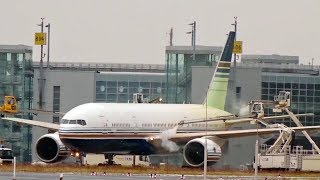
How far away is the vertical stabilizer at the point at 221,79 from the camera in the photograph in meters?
118

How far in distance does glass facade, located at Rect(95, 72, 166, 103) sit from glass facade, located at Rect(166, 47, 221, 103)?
2269 cm

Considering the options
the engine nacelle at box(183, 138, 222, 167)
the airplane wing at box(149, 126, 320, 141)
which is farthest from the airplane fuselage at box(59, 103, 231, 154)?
the engine nacelle at box(183, 138, 222, 167)

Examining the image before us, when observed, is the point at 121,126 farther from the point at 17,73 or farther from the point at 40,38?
the point at 17,73

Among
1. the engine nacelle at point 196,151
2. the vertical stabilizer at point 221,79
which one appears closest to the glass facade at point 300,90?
the vertical stabilizer at point 221,79

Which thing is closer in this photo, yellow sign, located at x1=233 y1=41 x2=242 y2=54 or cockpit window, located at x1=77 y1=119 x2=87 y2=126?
cockpit window, located at x1=77 y1=119 x2=87 y2=126

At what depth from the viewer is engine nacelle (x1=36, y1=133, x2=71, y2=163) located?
353 ft

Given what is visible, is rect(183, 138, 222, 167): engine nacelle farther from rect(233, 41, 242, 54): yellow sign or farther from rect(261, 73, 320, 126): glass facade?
rect(233, 41, 242, 54): yellow sign

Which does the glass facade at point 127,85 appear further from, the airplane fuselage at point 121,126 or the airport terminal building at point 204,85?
the airplane fuselage at point 121,126

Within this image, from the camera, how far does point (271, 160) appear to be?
101312 millimetres

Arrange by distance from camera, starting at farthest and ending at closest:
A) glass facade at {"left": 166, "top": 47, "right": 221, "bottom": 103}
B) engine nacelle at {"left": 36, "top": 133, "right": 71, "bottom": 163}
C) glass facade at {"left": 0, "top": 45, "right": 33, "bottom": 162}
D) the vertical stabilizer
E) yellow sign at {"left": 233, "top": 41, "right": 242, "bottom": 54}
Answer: glass facade at {"left": 0, "top": 45, "right": 33, "bottom": 162} → yellow sign at {"left": 233, "top": 41, "right": 242, "bottom": 54} → glass facade at {"left": 166, "top": 47, "right": 221, "bottom": 103} → the vertical stabilizer → engine nacelle at {"left": 36, "top": 133, "right": 71, "bottom": 163}

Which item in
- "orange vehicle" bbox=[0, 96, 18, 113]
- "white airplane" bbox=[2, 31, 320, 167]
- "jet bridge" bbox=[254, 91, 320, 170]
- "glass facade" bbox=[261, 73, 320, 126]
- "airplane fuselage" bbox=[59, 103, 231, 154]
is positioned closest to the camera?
"jet bridge" bbox=[254, 91, 320, 170]

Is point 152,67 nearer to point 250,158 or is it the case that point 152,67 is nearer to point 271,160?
point 250,158

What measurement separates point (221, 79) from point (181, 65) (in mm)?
36573

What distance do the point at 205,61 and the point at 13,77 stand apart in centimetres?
2390
